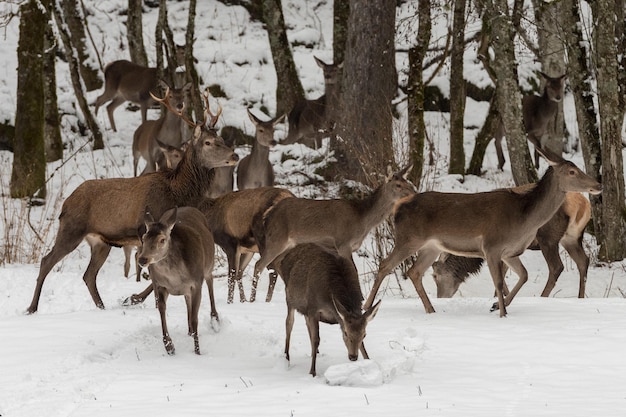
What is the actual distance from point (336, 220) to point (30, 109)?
7.98 m

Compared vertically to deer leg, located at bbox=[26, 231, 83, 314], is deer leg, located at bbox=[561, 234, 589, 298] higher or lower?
lower

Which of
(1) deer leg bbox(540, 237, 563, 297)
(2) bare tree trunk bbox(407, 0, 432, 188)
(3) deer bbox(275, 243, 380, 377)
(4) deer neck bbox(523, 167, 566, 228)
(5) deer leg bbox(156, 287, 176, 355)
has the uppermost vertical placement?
(2) bare tree trunk bbox(407, 0, 432, 188)

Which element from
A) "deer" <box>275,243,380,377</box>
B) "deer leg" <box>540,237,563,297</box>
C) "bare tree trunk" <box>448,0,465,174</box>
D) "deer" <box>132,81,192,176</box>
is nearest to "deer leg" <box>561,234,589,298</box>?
"deer leg" <box>540,237,563,297</box>

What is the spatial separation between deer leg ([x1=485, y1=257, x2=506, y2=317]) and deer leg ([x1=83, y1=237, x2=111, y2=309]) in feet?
12.4

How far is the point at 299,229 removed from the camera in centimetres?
1119

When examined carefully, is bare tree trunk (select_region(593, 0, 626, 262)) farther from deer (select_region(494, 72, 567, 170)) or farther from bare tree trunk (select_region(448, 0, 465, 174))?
deer (select_region(494, 72, 567, 170))

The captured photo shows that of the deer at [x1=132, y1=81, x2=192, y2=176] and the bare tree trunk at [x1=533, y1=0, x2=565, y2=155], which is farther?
the bare tree trunk at [x1=533, y1=0, x2=565, y2=155]

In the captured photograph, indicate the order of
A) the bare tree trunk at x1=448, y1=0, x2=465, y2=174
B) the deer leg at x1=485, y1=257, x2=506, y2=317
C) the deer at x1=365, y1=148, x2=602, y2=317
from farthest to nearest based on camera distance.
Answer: the bare tree trunk at x1=448, y1=0, x2=465, y2=174 → the deer at x1=365, y1=148, x2=602, y2=317 → the deer leg at x1=485, y1=257, x2=506, y2=317

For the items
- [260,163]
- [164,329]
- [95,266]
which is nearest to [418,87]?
[260,163]

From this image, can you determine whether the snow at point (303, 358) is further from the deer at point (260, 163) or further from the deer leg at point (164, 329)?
the deer at point (260, 163)

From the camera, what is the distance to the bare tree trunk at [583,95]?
13.9 meters

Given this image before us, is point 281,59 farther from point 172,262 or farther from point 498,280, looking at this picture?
point 172,262

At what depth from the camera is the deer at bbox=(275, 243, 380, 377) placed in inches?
295

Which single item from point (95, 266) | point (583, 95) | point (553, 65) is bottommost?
point (95, 266)
